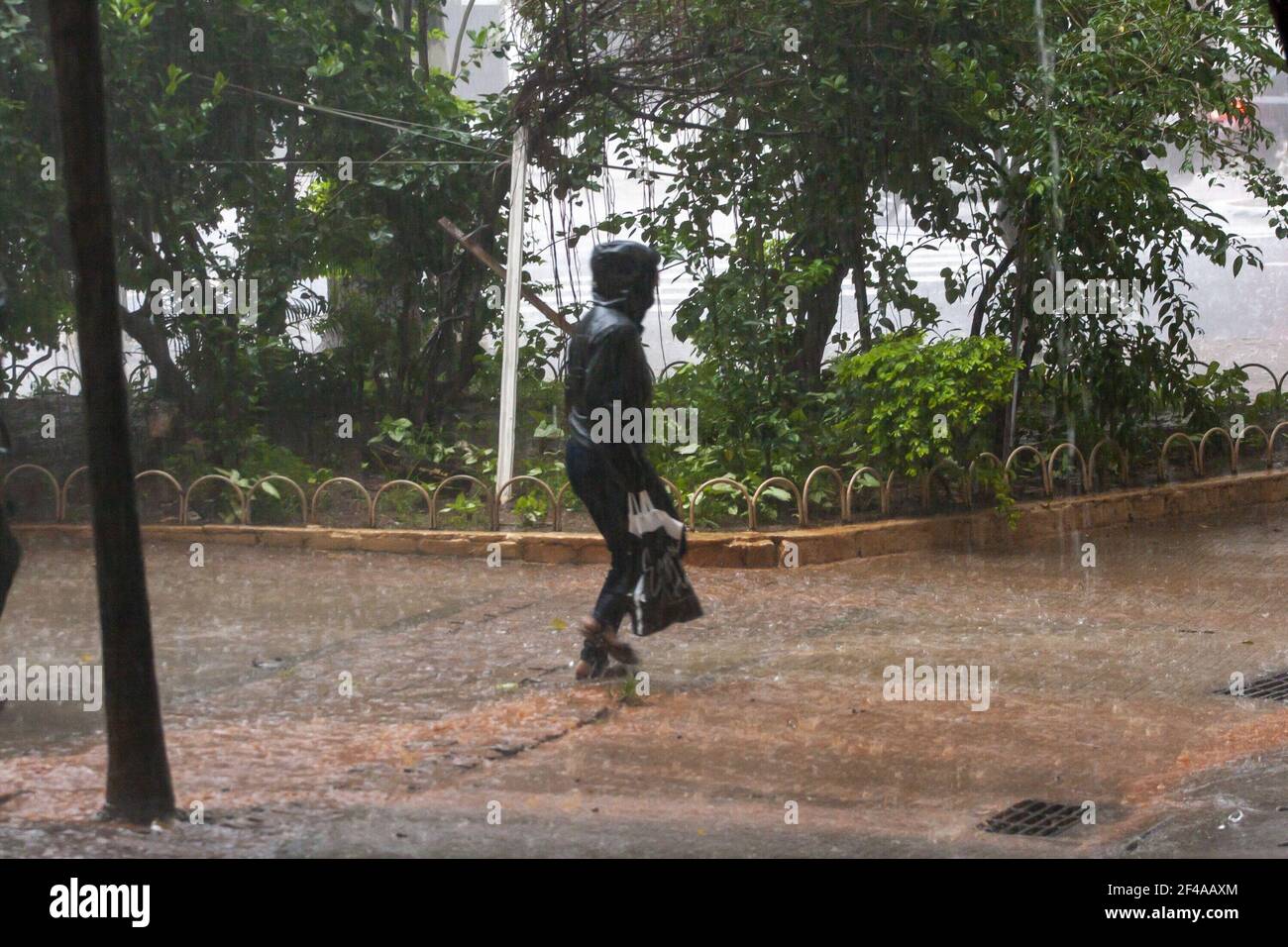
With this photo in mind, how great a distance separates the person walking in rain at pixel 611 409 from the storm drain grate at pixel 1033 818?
2.12 metres

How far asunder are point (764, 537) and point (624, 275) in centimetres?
312

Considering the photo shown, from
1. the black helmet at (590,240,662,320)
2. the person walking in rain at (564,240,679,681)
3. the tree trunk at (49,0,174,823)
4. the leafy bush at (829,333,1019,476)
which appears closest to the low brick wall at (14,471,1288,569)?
the leafy bush at (829,333,1019,476)

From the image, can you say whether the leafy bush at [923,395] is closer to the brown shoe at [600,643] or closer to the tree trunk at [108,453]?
the brown shoe at [600,643]

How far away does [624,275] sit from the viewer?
6844 millimetres

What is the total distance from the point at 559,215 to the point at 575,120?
783 millimetres

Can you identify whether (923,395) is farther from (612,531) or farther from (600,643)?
(600,643)

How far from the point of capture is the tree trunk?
4.67 metres

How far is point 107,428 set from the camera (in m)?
4.77

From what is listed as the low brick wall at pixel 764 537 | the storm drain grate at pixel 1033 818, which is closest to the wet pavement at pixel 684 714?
the storm drain grate at pixel 1033 818

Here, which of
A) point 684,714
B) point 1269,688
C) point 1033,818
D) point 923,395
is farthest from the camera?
point 923,395

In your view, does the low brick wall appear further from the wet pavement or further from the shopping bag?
the shopping bag

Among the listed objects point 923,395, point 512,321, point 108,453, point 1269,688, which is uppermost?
point 512,321

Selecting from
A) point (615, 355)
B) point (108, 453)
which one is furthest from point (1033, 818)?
point (108, 453)
